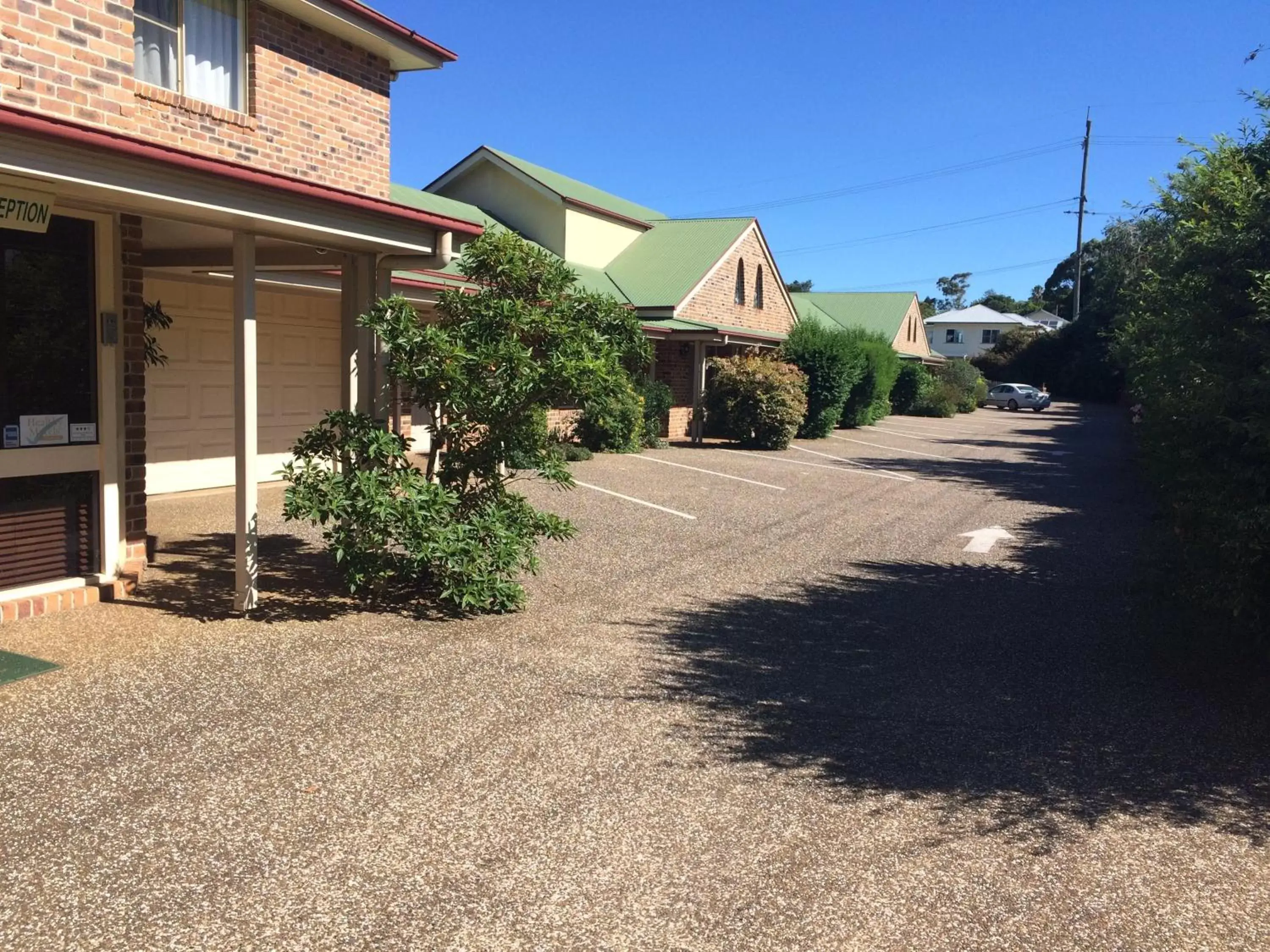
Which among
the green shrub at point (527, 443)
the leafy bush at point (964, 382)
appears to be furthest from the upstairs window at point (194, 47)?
the leafy bush at point (964, 382)

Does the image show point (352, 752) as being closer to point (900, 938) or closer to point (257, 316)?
point (900, 938)

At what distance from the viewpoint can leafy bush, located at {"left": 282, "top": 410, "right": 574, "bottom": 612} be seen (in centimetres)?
692

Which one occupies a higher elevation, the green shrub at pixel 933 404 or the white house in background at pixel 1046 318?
the white house in background at pixel 1046 318

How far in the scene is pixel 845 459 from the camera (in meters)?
21.2

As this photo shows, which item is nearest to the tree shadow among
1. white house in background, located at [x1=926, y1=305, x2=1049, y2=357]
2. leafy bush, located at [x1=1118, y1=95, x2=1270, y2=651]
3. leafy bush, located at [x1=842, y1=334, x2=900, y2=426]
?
leafy bush, located at [x1=1118, y1=95, x2=1270, y2=651]

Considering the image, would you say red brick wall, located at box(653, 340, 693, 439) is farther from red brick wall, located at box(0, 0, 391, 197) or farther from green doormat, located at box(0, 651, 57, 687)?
green doormat, located at box(0, 651, 57, 687)

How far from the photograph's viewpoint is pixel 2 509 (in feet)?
21.6

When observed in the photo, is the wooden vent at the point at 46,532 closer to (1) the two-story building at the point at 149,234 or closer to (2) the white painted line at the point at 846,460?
(1) the two-story building at the point at 149,234

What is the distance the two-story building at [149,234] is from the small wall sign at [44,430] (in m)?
0.01

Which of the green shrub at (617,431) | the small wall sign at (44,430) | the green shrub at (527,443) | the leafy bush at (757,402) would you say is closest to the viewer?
the small wall sign at (44,430)

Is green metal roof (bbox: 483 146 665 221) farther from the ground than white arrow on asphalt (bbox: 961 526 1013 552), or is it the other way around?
green metal roof (bbox: 483 146 665 221)

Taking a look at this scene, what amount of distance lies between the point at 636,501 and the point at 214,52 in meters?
7.31

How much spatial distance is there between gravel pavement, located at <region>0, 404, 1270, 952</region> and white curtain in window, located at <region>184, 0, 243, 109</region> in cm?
519

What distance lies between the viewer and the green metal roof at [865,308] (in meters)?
45.4
